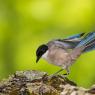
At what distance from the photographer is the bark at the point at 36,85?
3.68 metres

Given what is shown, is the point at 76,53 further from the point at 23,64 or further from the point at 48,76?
the point at 23,64

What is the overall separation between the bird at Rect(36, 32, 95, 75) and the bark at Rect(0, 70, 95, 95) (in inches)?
8.7

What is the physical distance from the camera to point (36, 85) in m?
3.81

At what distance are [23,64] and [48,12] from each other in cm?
101

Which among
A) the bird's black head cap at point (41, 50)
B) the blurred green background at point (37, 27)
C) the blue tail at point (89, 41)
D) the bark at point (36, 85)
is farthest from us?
the blurred green background at point (37, 27)

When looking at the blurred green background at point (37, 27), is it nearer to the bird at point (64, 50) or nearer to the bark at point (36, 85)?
the bird at point (64, 50)

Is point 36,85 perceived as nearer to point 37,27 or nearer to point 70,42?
point 70,42

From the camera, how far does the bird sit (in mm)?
4109

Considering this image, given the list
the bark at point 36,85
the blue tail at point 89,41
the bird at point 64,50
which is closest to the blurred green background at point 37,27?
the bird at point 64,50

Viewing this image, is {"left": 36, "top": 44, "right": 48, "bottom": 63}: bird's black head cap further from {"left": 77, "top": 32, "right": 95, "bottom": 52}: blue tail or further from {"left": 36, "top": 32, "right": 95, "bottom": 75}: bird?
{"left": 77, "top": 32, "right": 95, "bottom": 52}: blue tail

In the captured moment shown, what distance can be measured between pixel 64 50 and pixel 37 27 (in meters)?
4.14

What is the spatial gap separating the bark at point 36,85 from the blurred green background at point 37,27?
13.2 feet

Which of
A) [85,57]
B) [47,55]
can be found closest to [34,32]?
[85,57]

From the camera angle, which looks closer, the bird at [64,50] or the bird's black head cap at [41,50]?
the bird at [64,50]
